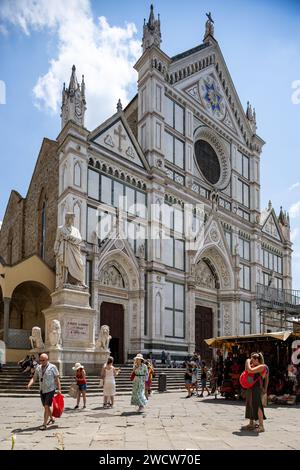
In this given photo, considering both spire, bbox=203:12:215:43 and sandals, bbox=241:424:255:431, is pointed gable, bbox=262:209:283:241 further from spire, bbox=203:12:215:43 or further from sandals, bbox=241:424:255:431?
sandals, bbox=241:424:255:431

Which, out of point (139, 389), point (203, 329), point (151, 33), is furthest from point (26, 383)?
point (151, 33)

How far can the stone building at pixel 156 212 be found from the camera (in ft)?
89.1

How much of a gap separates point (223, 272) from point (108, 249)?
1186cm

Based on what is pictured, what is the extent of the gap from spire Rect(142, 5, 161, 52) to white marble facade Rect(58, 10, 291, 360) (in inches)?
3.2

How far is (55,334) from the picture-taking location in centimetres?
1950

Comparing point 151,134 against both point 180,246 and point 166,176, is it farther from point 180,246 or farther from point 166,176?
point 180,246

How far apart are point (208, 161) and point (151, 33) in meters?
9.56

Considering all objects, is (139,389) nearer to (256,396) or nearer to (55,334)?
(256,396)

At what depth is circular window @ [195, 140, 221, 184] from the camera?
36.3 m

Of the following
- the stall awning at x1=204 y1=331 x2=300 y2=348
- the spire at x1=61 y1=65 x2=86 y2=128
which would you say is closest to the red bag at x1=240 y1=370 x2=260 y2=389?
the stall awning at x1=204 y1=331 x2=300 y2=348

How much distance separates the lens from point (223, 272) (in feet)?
120

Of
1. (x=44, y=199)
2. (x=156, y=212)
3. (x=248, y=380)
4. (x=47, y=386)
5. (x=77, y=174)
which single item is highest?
(x=77, y=174)

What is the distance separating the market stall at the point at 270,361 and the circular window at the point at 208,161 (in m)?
18.8
